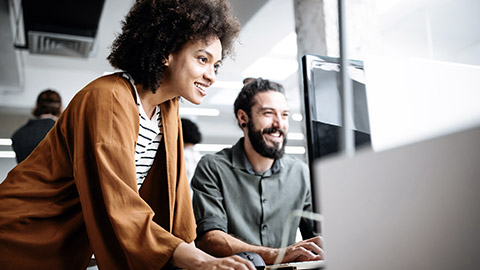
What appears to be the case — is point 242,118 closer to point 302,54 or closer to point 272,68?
point 302,54

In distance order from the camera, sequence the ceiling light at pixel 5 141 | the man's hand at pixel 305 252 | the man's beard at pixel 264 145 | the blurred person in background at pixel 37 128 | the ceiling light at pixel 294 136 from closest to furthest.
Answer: the man's hand at pixel 305 252
the man's beard at pixel 264 145
the blurred person in background at pixel 37 128
the ceiling light at pixel 5 141
the ceiling light at pixel 294 136

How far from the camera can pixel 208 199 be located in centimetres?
171

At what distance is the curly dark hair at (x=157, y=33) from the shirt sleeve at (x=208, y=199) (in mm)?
544

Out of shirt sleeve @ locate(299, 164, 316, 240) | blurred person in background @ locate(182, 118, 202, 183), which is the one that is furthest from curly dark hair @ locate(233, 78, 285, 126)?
blurred person in background @ locate(182, 118, 202, 183)

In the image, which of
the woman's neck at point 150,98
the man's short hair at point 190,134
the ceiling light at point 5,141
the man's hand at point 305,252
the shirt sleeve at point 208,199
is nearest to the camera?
the man's hand at point 305,252

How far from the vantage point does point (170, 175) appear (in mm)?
1336

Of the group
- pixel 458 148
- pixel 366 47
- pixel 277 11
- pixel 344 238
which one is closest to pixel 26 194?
pixel 344 238

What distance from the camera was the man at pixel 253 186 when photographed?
166cm

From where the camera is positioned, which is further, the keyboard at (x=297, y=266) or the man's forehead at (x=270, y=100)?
the man's forehead at (x=270, y=100)

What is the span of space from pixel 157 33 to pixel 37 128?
1.69 metres

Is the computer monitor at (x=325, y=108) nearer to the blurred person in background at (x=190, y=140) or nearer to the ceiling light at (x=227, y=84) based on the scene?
the blurred person in background at (x=190, y=140)

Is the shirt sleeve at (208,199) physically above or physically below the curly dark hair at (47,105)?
below

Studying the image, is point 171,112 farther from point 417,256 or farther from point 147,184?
point 417,256

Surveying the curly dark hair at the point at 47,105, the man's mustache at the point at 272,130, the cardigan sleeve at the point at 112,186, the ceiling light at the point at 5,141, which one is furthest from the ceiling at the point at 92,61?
the cardigan sleeve at the point at 112,186
